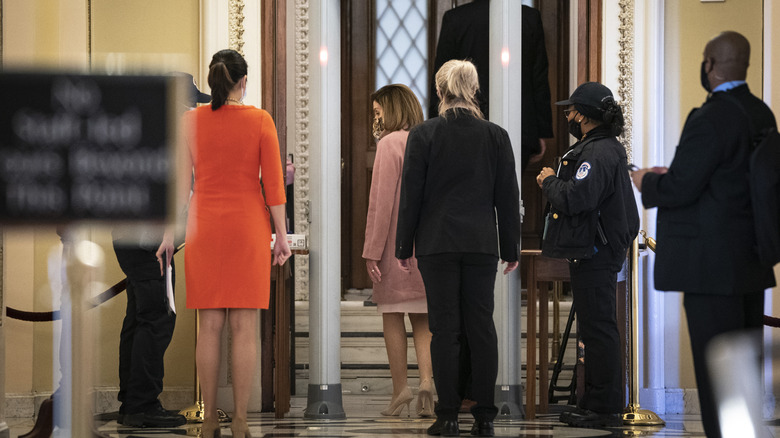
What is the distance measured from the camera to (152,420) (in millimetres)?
4387

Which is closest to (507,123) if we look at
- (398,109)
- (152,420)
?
(398,109)

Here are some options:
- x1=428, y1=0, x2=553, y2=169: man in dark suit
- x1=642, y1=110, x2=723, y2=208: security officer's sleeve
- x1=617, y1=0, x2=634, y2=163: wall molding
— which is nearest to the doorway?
x1=428, y1=0, x2=553, y2=169: man in dark suit

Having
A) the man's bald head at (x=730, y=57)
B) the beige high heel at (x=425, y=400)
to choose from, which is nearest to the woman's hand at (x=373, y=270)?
the beige high heel at (x=425, y=400)

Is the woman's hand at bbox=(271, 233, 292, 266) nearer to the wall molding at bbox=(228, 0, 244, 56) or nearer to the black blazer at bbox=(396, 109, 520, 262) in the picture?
the black blazer at bbox=(396, 109, 520, 262)

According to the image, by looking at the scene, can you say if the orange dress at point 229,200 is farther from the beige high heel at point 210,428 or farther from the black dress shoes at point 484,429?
the black dress shoes at point 484,429

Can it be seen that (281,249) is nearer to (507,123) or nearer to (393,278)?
(393,278)

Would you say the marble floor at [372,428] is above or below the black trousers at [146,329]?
below

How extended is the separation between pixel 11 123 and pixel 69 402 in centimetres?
58

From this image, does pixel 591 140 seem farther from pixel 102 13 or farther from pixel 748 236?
pixel 102 13

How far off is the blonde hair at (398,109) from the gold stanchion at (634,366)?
3.90 feet

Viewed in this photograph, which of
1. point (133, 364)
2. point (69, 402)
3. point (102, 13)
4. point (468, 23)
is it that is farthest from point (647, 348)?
point (69, 402)

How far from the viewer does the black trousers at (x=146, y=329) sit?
446cm

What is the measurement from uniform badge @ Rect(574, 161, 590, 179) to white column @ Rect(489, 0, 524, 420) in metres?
0.47

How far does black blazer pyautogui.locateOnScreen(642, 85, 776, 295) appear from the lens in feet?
9.19
